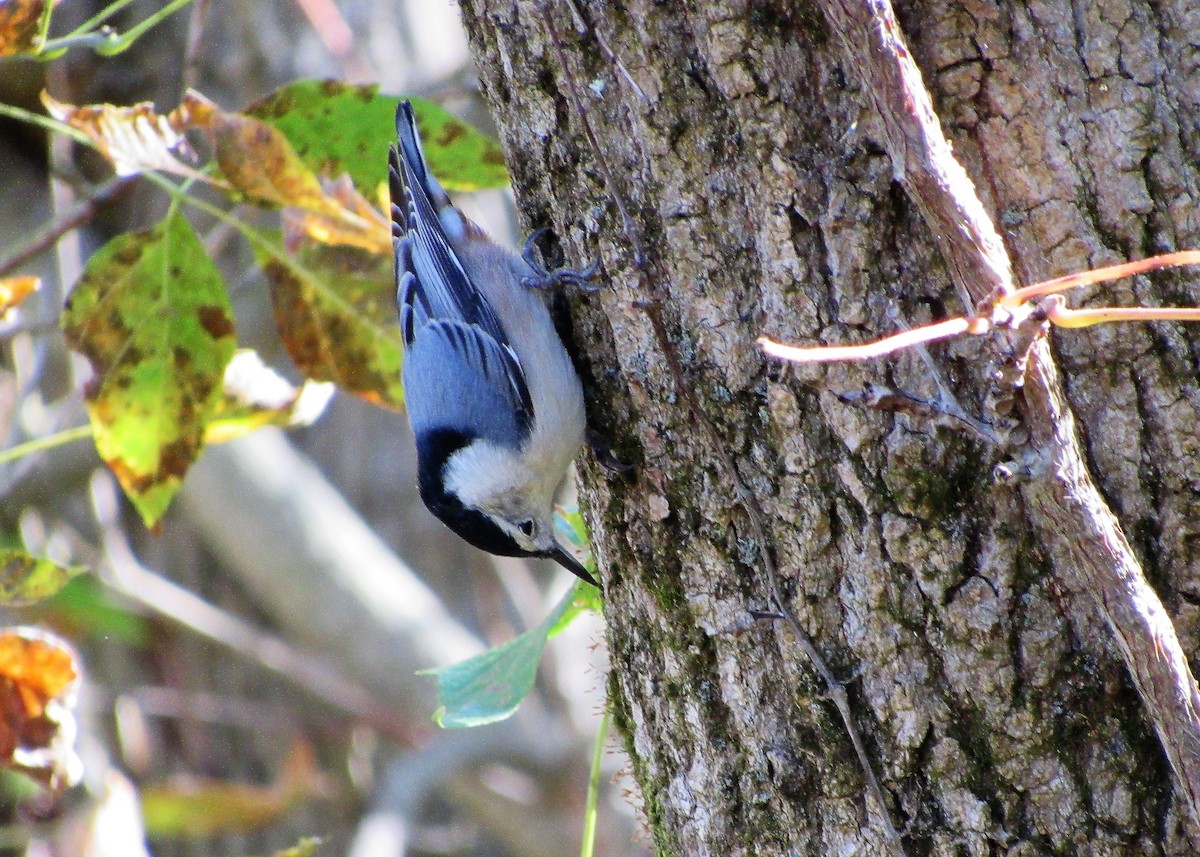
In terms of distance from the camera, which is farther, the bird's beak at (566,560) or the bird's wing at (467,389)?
the bird's wing at (467,389)

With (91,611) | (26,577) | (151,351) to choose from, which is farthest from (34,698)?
(91,611)

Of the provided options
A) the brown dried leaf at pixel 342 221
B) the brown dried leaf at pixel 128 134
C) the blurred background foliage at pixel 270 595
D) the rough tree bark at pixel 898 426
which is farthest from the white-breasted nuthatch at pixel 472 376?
the blurred background foliage at pixel 270 595

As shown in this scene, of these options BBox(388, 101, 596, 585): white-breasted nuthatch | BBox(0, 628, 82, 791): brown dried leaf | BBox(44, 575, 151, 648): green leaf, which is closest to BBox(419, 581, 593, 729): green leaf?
BBox(388, 101, 596, 585): white-breasted nuthatch

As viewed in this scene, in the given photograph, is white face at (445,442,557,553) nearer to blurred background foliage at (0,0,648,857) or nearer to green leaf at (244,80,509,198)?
green leaf at (244,80,509,198)

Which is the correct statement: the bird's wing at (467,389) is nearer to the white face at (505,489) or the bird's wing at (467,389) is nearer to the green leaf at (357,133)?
the white face at (505,489)

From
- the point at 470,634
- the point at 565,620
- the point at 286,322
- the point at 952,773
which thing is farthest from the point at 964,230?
the point at 470,634

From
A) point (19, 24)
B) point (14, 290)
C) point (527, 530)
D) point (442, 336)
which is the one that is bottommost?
point (527, 530)

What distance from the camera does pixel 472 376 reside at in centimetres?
245

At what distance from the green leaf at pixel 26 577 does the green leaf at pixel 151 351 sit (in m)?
0.15

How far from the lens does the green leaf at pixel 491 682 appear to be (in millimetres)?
1580

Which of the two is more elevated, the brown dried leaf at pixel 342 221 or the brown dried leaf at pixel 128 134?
the brown dried leaf at pixel 128 134

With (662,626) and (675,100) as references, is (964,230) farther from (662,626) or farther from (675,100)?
(662,626)

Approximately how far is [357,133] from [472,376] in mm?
731

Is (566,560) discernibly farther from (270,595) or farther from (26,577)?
(270,595)
